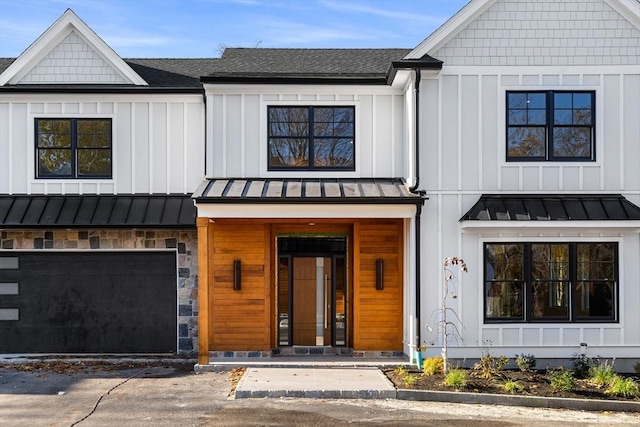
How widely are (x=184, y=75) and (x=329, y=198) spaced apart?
5487 mm

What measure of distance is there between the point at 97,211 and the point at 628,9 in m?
11.5

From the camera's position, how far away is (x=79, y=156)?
47.8 ft

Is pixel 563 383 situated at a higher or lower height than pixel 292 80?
lower

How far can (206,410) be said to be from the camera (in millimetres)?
10039

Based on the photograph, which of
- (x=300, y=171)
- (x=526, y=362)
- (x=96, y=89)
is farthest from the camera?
(x=96, y=89)

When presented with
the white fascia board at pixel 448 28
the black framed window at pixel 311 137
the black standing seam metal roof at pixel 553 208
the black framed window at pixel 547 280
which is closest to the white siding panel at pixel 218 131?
the black framed window at pixel 311 137

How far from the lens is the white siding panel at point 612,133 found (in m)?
13.1

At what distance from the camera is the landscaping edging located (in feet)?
34.3

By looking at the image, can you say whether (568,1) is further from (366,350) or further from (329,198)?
(366,350)

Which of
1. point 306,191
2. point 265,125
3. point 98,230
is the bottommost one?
point 98,230

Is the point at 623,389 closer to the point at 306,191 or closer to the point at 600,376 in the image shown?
the point at 600,376

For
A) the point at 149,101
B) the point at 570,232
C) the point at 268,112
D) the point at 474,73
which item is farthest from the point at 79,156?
the point at 570,232

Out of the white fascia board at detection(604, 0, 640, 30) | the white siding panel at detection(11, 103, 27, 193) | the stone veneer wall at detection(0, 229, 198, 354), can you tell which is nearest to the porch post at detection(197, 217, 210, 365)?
the stone veneer wall at detection(0, 229, 198, 354)

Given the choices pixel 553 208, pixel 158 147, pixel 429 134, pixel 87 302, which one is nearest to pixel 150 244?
pixel 87 302
